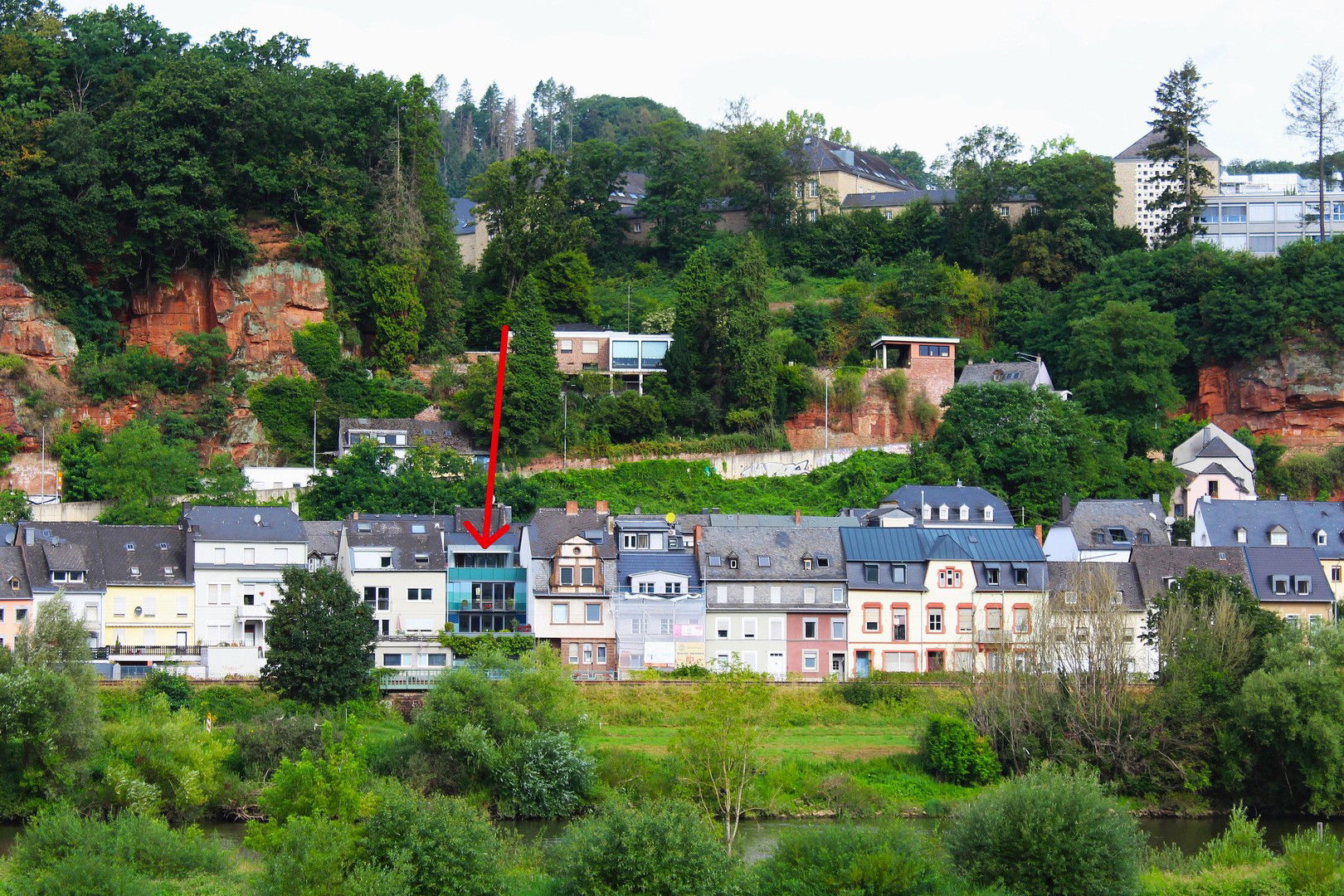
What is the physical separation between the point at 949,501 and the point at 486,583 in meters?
17.8

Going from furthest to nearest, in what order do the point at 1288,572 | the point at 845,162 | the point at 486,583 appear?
the point at 845,162 → the point at 486,583 → the point at 1288,572

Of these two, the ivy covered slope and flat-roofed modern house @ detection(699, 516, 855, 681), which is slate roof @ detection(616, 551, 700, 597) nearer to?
flat-roofed modern house @ detection(699, 516, 855, 681)

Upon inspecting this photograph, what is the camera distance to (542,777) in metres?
50.0

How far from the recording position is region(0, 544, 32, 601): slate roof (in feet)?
199

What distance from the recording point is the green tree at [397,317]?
85.1 meters

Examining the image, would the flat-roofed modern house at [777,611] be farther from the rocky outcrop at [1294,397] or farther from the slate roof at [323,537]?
the rocky outcrop at [1294,397]

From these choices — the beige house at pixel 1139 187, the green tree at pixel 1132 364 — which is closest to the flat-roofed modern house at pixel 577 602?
the green tree at pixel 1132 364

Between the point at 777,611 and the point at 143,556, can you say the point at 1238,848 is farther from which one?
the point at 143,556

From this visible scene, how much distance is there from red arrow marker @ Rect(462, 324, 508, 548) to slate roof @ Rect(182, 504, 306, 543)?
6140 mm

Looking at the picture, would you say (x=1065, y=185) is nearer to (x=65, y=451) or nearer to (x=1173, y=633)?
(x=1173, y=633)

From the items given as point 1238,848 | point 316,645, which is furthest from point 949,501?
point 1238,848

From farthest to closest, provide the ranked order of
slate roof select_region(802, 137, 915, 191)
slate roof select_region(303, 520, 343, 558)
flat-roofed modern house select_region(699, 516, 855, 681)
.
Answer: slate roof select_region(802, 137, 915, 191), slate roof select_region(303, 520, 343, 558), flat-roofed modern house select_region(699, 516, 855, 681)

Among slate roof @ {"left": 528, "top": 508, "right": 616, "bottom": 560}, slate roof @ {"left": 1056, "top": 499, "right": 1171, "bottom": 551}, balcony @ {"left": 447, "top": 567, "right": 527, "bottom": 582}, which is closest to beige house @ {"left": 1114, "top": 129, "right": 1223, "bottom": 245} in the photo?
slate roof @ {"left": 1056, "top": 499, "right": 1171, "bottom": 551}

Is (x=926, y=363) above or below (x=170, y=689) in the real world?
above
